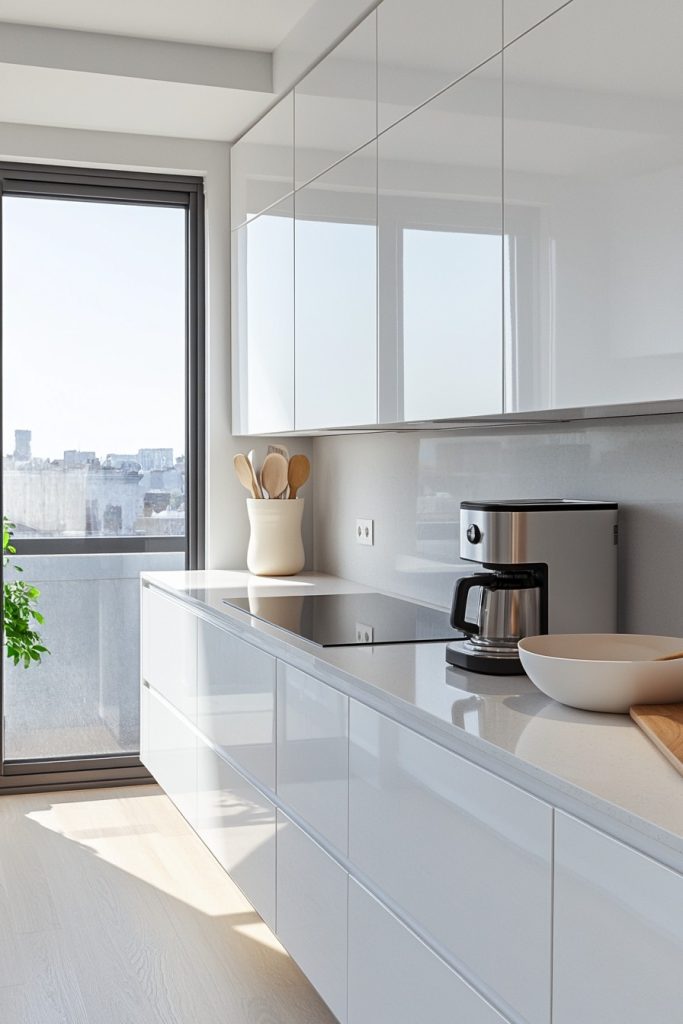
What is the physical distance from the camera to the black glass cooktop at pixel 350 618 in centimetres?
246

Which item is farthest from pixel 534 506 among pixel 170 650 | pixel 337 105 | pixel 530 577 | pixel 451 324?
pixel 170 650

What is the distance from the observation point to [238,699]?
287 centimetres

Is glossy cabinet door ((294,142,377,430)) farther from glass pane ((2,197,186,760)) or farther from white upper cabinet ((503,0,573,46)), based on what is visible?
glass pane ((2,197,186,760))

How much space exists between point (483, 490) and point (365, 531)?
855 millimetres

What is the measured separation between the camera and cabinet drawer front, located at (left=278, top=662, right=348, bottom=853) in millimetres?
2152

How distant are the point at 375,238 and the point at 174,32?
119cm

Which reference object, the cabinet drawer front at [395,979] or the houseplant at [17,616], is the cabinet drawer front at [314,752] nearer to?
the cabinet drawer front at [395,979]

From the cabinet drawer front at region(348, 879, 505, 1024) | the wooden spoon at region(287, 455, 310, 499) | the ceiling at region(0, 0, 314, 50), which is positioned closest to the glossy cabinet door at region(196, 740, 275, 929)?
the cabinet drawer front at region(348, 879, 505, 1024)

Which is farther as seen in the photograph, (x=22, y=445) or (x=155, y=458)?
(x=155, y=458)

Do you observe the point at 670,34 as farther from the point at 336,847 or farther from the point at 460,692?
the point at 336,847

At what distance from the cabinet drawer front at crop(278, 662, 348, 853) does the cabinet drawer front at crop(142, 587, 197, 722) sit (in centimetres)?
86

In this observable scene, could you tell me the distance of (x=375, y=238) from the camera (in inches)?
108

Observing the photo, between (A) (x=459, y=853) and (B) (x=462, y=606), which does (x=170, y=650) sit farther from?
(A) (x=459, y=853)

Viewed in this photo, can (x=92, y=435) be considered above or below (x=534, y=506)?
above
